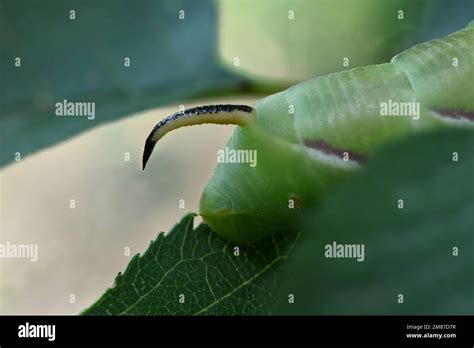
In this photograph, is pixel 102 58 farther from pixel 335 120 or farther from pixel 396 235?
pixel 396 235

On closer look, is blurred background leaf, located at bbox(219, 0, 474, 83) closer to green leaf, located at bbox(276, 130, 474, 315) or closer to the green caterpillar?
the green caterpillar

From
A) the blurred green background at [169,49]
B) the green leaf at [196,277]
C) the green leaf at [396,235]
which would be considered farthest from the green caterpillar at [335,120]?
the green leaf at [396,235]

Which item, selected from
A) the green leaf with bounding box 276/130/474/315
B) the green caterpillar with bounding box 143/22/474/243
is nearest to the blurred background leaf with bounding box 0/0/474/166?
the green caterpillar with bounding box 143/22/474/243

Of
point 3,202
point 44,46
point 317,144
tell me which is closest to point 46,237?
point 3,202

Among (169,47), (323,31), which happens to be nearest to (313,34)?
(323,31)
